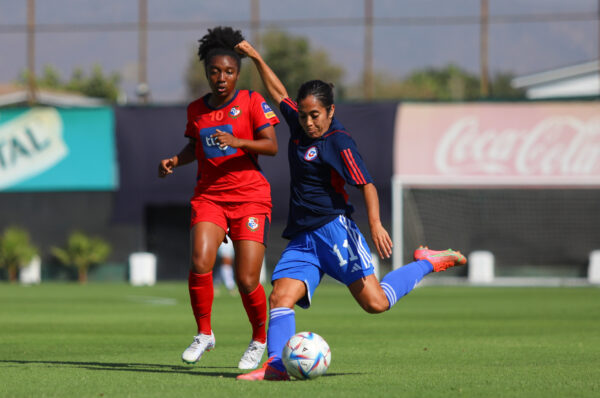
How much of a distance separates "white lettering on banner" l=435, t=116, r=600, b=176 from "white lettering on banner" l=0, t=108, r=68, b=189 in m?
10.6

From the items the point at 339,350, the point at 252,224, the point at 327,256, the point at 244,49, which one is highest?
the point at 244,49

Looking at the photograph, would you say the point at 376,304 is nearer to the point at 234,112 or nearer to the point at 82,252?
the point at 234,112

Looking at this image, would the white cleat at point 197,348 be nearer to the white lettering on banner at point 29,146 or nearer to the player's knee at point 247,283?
the player's knee at point 247,283

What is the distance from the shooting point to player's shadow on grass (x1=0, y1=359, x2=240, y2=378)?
740cm

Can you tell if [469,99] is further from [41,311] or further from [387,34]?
[41,311]

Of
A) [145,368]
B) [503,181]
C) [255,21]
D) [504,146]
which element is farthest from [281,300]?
[255,21]

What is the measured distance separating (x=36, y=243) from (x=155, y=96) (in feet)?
20.7

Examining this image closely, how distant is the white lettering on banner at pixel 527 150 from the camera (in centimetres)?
2702

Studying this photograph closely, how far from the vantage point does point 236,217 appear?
7844 mm

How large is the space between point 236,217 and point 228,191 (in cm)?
21

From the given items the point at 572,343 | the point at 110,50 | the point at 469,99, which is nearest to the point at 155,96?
the point at 110,50

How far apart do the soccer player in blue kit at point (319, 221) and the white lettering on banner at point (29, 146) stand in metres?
22.4

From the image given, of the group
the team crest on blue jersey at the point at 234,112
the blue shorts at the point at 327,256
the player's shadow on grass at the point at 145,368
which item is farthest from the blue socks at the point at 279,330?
the team crest on blue jersey at the point at 234,112

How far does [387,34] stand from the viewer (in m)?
30.0
